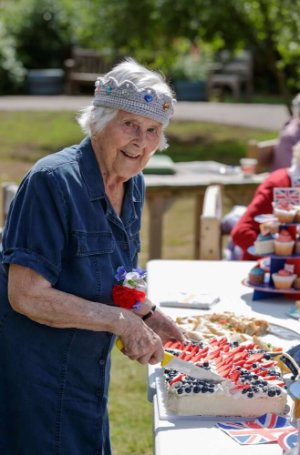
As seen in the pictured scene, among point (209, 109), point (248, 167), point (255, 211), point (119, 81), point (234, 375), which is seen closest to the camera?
point (234, 375)

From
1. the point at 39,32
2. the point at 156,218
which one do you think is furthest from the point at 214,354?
the point at 39,32

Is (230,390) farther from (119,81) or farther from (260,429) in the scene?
(119,81)

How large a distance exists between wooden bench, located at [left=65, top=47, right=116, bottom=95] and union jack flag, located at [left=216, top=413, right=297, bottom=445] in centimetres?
1723

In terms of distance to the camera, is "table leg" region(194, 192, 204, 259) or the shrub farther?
the shrub

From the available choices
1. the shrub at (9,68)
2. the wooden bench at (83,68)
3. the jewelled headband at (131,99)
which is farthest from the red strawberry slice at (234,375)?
the shrub at (9,68)

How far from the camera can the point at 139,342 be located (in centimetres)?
235

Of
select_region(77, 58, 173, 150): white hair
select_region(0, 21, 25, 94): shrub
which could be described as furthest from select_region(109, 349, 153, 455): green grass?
select_region(0, 21, 25, 94): shrub

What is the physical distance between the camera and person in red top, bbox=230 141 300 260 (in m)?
4.00

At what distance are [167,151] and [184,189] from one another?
23.4 feet

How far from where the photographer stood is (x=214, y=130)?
15414 mm

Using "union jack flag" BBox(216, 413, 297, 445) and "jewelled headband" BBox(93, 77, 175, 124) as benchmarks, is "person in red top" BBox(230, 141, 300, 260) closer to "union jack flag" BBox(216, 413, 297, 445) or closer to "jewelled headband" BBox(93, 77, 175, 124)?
"jewelled headband" BBox(93, 77, 175, 124)

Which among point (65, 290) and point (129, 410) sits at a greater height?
point (65, 290)

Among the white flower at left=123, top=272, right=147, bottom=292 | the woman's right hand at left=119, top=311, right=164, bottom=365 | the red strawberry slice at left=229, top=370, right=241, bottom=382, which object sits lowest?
the red strawberry slice at left=229, top=370, right=241, bottom=382

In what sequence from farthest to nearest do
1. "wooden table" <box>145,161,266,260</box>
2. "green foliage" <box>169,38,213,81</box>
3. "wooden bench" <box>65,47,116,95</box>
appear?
"green foliage" <box>169,38,213,81</box>
"wooden bench" <box>65,47,116,95</box>
"wooden table" <box>145,161,266,260</box>
